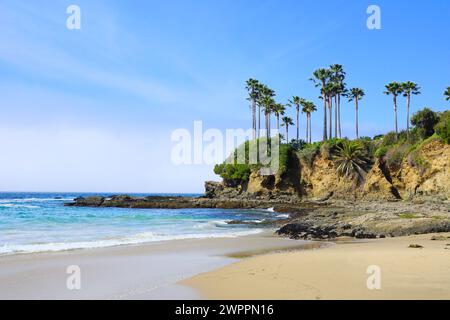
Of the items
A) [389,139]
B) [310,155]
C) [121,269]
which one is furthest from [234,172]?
[121,269]

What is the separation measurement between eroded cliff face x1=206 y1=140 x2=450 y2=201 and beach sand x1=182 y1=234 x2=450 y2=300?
37.5 m

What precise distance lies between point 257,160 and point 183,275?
6503cm

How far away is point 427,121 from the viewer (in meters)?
55.3

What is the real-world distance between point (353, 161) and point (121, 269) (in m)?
56.0

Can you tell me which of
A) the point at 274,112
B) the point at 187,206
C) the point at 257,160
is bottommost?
the point at 187,206

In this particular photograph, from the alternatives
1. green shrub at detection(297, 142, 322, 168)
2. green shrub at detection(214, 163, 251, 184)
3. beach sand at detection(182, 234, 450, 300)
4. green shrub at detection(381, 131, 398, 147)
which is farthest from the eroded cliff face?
beach sand at detection(182, 234, 450, 300)

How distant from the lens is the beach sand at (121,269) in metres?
8.34

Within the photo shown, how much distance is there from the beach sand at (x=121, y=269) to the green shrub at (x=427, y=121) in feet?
150

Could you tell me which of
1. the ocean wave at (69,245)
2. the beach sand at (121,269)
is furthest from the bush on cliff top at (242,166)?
the beach sand at (121,269)

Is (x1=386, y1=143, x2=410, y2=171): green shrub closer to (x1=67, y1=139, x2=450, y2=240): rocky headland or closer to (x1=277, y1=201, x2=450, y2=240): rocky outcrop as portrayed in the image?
(x1=67, y1=139, x2=450, y2=240): rocky headland
